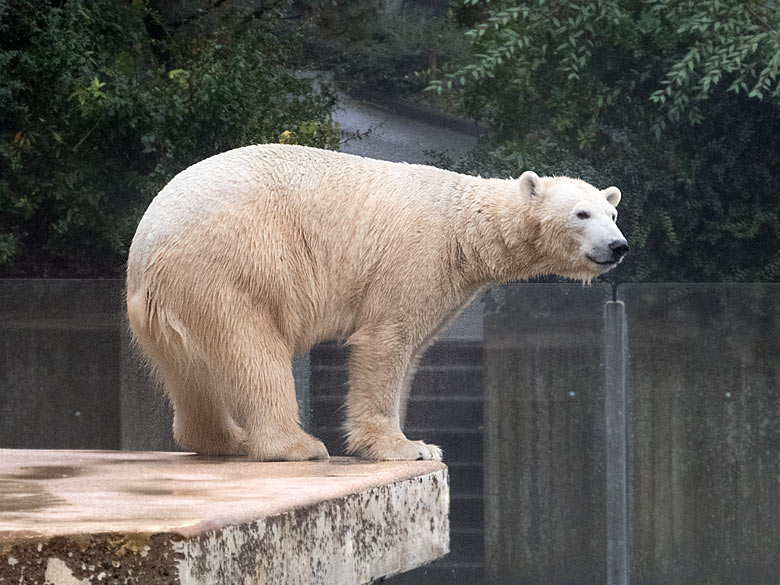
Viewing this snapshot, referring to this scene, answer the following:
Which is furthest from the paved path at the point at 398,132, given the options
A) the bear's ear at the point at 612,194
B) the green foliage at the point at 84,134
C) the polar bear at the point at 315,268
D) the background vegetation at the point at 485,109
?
the polar bear at the point at 315,268

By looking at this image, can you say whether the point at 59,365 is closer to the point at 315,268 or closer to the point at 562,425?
the point at 562,425

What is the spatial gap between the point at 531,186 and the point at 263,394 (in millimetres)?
1064

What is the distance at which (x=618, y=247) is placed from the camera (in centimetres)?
329

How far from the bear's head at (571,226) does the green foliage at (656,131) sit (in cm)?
314

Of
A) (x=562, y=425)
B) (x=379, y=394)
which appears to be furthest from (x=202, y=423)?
(x=562, y=425)

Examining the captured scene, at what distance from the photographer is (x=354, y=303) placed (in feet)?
11.0

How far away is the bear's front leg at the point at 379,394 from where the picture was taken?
3289 millimetres

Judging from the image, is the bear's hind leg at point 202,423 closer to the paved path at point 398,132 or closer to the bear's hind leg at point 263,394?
the bear's hind leg at point 263,394

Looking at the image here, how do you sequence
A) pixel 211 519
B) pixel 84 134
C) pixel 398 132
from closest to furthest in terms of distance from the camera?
pixel 211 519, pixel 84 134, pixel 398 132

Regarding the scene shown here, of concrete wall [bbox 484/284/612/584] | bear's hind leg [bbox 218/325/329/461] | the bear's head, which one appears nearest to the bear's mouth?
the bear's head

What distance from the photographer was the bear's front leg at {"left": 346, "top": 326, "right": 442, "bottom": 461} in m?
3.29

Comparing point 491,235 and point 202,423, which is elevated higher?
point 491,235

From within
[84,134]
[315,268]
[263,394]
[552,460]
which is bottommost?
[552,460]

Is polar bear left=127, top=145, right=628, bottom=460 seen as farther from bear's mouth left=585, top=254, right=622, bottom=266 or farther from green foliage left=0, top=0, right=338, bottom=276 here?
green foliage left=0, top=0, right=338, bottom=276
